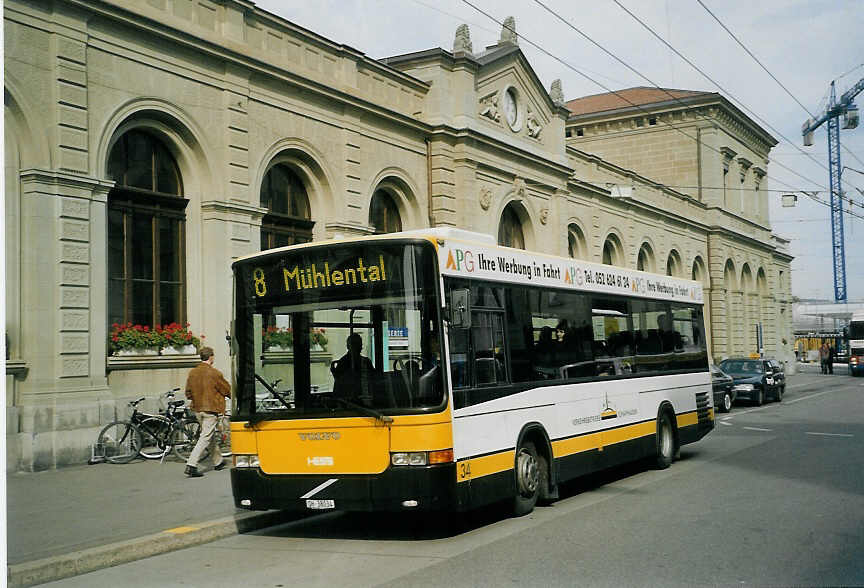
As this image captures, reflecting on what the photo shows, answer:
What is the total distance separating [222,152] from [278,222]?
2.54m

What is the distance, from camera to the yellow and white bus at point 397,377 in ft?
29.4

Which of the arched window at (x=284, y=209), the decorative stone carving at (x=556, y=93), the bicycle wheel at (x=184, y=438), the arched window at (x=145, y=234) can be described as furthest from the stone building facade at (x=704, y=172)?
the bicycle wheel at (x=184, y=438)

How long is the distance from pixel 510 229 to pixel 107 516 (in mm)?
20256

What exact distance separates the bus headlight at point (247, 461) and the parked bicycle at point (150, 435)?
5.75m


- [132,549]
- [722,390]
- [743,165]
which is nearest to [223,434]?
[132,549]

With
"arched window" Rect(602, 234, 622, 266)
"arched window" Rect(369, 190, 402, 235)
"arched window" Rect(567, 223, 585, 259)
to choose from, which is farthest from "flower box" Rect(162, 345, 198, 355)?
"arched window" Rect(602, 234, 622, 266)

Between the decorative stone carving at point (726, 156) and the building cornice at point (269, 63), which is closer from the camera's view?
the building cornice at point (269, 63)

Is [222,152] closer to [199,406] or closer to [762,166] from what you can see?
[199,406]

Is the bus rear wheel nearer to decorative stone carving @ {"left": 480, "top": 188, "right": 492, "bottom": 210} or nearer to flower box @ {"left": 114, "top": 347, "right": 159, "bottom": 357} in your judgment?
flower box @ {"left": 114, "top": 347, "right": 159, "bottom": 357}

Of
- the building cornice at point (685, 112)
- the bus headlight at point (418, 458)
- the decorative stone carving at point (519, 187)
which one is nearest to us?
the bus headlight at point (418, 458)

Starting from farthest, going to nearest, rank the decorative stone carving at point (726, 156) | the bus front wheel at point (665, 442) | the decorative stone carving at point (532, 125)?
1. the decorative stone carving at point (726, 156)
2. the decorative stone carving at point (532, 125)
3. the bus front wheel at point (665, 442)

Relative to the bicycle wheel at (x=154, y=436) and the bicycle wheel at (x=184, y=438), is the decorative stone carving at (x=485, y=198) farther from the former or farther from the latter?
the bicycle wheel at (x=154, y=436)

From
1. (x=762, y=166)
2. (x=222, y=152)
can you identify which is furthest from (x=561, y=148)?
(x=762, y=166)

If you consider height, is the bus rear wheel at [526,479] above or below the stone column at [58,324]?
below
